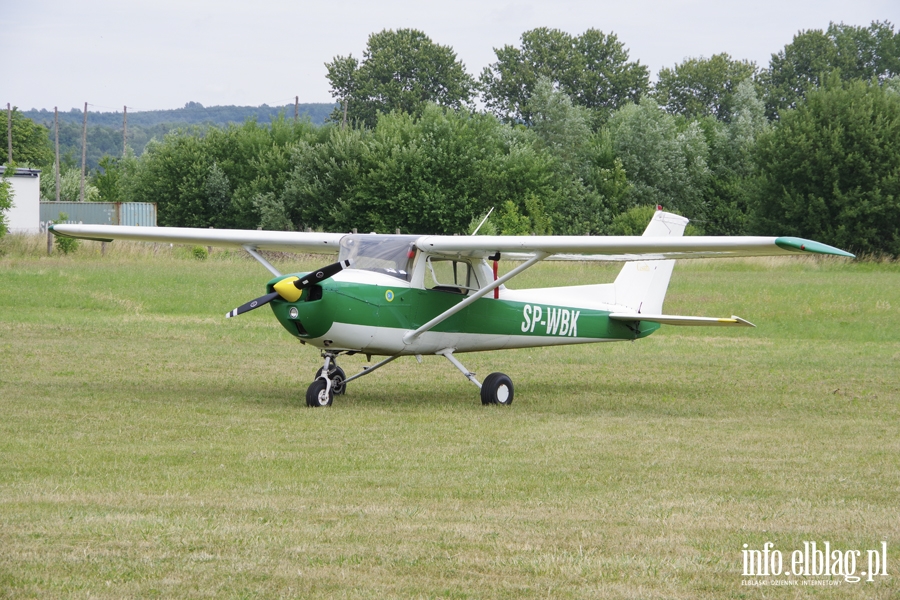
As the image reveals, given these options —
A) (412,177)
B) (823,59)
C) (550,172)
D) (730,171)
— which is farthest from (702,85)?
(412,177)

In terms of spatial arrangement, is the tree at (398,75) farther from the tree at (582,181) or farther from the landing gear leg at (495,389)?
the landing gear leg at (495,389)

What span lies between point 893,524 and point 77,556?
15.8 ft

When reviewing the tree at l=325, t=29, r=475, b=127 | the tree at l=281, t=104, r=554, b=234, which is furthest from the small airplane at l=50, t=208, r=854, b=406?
the tree at l=325, t=29, r=475, b=127

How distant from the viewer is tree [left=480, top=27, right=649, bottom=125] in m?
101

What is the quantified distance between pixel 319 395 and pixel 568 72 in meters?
93.9

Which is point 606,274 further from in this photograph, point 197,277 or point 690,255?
point 690,255

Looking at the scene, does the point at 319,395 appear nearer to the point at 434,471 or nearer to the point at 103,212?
the point at 434,471

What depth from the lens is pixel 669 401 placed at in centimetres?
1322

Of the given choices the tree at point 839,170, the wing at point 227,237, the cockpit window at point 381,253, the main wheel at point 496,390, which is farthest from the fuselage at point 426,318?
the tree at point 839,170

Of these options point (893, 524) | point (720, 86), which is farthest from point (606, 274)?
point (720, 86)

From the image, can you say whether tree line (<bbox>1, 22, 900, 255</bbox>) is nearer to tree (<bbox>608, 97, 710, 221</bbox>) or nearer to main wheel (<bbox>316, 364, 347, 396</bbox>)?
tree (<bbox>608, 97, 710, 221</bbox>)

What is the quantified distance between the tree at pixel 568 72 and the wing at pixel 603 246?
89.1 m

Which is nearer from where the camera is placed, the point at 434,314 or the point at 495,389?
the point at 495,389

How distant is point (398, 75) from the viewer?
97.6 m
